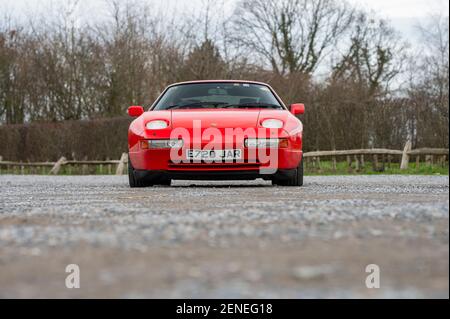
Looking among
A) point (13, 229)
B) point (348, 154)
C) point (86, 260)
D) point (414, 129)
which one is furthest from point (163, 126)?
point (414, 129)

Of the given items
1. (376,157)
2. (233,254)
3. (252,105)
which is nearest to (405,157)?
(376,157)

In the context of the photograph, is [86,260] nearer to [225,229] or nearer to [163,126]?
[225,229]

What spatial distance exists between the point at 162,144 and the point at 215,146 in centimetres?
57

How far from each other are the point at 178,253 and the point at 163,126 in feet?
15.9

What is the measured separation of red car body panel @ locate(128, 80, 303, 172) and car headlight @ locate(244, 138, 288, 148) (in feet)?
0.14

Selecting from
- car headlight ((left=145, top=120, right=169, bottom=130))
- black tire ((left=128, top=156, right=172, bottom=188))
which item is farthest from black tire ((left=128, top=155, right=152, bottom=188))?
car headlight ((left=145, top=120, right=169, bottom=130))

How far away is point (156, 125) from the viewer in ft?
22.0

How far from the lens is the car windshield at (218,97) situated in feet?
24.6

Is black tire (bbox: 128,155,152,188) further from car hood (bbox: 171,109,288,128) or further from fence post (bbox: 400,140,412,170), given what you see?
fence post (bbox: 400,140,412,170)

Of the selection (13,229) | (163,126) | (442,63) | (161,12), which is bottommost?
(13,229)

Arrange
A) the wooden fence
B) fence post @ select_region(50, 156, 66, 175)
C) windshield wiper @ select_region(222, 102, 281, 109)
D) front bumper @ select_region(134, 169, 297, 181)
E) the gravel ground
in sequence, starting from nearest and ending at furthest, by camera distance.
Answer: the gravel ground < front bumper @ select_region(134, 169, 297, 181) < windshield wiper @ select_region(222, 102, 281, 109) < the wooden fence < fence post @ select_region(50, 156, 66, 175)

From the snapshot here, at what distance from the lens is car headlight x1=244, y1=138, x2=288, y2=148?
21.1 feet

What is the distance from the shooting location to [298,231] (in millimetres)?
2312
